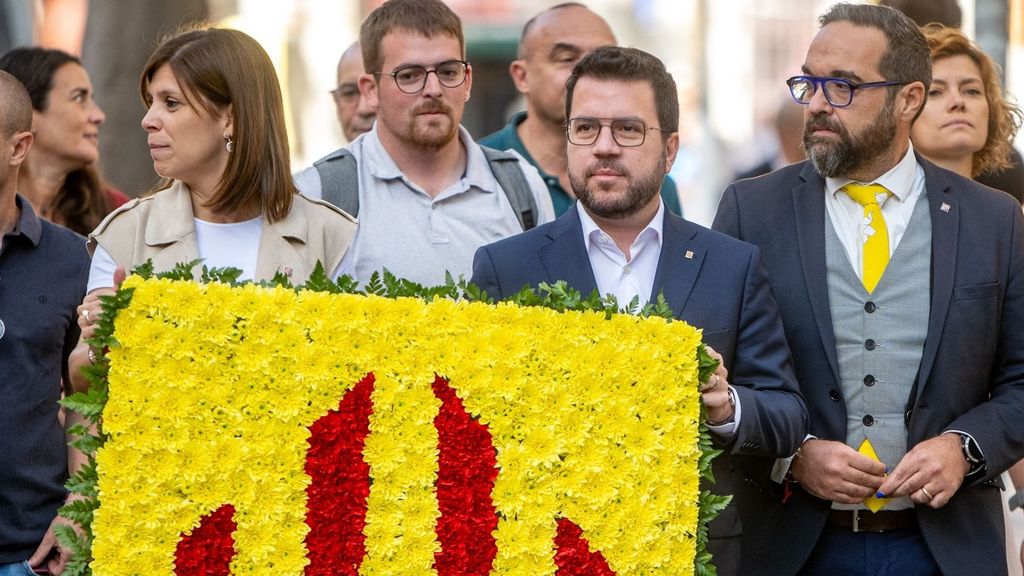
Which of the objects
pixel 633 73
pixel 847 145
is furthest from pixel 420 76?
pixel 847 145

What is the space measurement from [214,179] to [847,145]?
6.88 feet

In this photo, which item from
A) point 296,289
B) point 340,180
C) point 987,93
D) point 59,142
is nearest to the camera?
point 296,289

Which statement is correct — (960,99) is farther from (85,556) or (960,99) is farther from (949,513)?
(85,556)

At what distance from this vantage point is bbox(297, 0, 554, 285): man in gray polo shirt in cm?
577

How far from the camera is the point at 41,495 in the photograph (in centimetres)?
506

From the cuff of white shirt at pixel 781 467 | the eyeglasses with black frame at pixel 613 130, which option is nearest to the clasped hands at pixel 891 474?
the cuff of white shirt at pixel 781 467

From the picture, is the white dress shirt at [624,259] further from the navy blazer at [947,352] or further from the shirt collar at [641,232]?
the navy blazer at [947,352]

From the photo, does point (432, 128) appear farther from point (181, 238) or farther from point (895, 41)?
point (895, 41)

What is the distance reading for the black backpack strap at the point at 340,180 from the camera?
19.0 ft

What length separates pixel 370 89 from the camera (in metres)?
6.10

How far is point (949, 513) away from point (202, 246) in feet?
8.44

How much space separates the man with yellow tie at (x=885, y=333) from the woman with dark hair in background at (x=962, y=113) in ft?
3.06

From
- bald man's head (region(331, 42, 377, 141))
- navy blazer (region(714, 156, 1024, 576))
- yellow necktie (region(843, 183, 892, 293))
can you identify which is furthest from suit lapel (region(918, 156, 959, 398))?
bald man's head (region(331, 42, 377, 141))

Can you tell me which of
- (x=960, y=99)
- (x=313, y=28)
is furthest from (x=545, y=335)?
(x=313, y=28)
